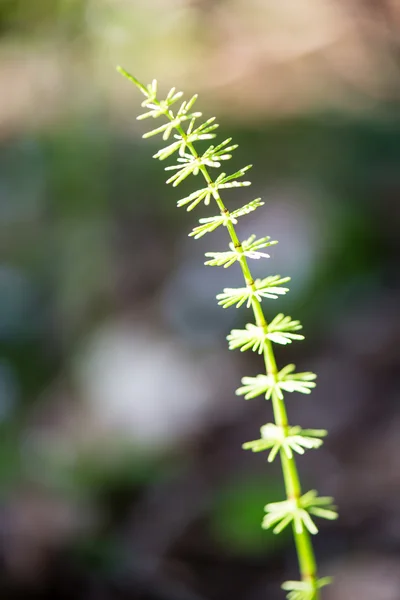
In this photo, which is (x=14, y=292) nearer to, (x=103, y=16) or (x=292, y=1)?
(x=103, y=16)

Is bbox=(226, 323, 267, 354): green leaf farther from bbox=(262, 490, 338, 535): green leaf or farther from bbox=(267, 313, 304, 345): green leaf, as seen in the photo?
bbox=(262, 490, 338, 535): green leaf

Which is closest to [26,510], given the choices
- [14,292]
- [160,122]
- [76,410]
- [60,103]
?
[76,410]

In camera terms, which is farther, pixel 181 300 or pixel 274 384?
pixel 181 300

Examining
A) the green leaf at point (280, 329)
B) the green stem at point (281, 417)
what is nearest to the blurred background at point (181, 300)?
the green stem at point (281, 417)

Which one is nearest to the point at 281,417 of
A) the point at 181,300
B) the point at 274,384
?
the point at 274,384

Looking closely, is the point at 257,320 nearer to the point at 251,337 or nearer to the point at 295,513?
the point at 251,337

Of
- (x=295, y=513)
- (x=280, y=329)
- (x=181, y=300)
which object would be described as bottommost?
(x=295, y=513)

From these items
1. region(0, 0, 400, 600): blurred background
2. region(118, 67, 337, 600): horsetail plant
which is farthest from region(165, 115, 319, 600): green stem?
region(0, 0, 400, 600): blurred background

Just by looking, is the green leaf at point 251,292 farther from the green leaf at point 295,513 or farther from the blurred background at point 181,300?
the blurred background at point 181,300

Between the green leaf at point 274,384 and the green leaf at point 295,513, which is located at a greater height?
the green leaf at point 274,384
